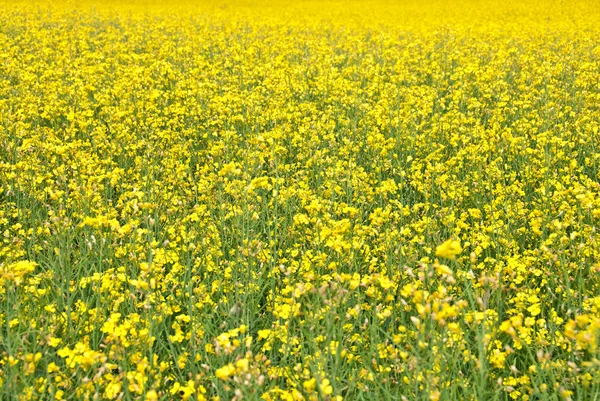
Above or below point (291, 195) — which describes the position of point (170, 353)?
below

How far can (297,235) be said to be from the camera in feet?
13.6

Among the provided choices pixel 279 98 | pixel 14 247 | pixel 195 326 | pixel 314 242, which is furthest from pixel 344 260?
pixel 279 98

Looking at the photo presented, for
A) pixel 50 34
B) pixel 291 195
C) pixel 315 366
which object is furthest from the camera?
pixel 50 34

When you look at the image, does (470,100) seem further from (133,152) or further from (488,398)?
(488,398)

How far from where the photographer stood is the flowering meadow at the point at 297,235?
2.61 meters

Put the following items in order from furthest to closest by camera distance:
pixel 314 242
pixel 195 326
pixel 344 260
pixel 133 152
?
pixel 133 152 < pixel 314 242 < pixel 344 260 < pixel 195 326

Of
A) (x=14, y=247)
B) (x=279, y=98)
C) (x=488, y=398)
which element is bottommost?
(x=488, y=398)

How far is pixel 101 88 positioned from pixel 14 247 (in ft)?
14.8

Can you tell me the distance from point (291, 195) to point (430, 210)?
3.88 ft

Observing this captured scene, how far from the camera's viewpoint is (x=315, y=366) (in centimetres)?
250

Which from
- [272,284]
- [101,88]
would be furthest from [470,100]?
[101,88]

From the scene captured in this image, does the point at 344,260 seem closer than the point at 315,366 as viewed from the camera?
No

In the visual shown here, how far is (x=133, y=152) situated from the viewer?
5.38 metres

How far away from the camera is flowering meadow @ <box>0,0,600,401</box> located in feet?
8.56
